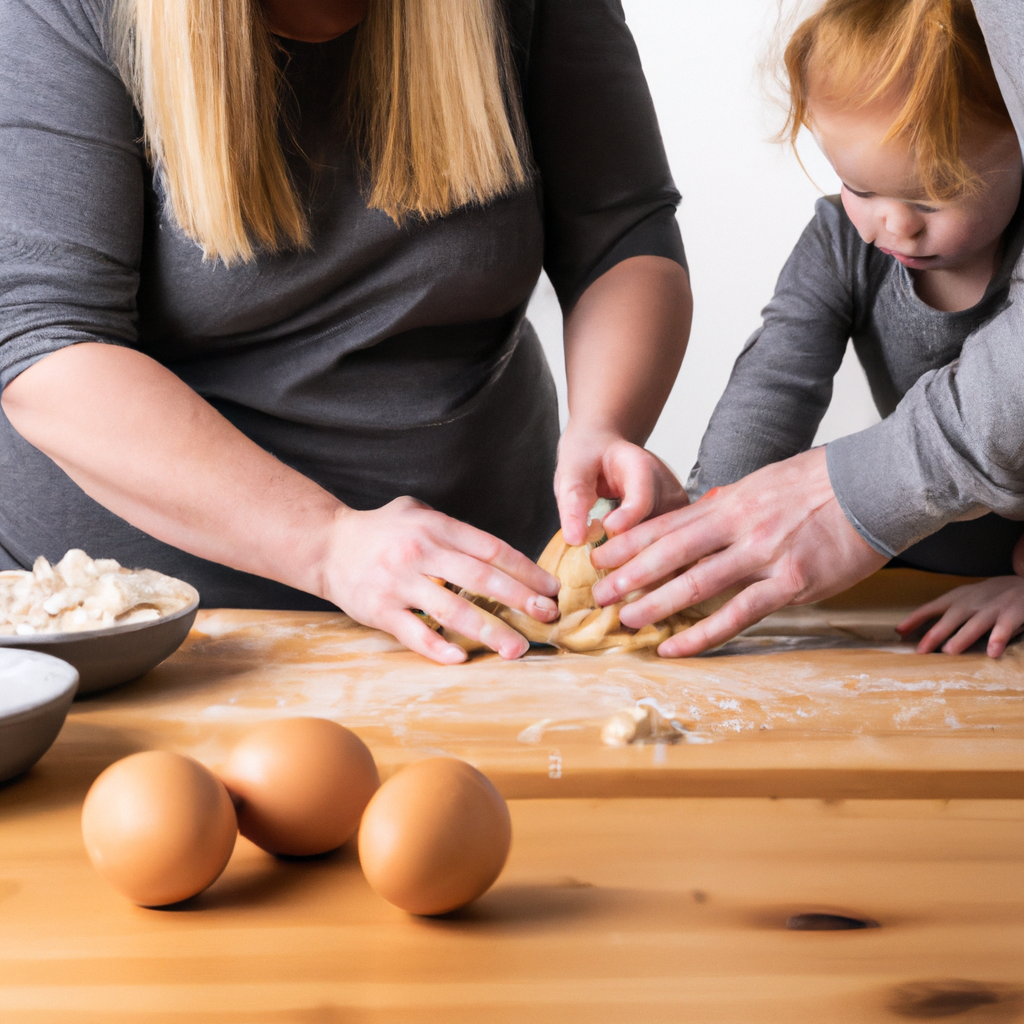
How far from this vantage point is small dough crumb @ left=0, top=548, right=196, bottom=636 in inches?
32.5

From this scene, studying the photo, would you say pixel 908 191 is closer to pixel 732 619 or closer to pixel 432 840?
pixel 732 619

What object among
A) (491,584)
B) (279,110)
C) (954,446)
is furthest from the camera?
(279,110)

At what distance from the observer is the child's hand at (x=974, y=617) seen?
96 centimetres

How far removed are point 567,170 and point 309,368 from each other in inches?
16.8

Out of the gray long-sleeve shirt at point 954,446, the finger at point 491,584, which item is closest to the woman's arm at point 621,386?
the finger at point 491,584

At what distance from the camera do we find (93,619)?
83 cm

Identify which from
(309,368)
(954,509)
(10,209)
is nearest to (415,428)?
(309,368)

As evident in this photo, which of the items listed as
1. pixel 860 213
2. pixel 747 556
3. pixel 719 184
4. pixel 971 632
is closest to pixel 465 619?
pixel 747 556

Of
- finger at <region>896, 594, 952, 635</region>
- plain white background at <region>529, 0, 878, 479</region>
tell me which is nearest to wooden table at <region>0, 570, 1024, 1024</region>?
finger at <region>896, 594, 952, 635</region>

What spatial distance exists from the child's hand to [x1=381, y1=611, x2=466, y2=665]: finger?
46 cm

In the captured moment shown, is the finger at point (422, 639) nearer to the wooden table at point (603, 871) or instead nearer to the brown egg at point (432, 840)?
the wooden table at point (603, 871)

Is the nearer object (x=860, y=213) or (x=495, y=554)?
(x=495, y=554)

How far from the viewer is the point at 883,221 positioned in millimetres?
1092

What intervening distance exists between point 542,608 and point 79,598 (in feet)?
1.37
